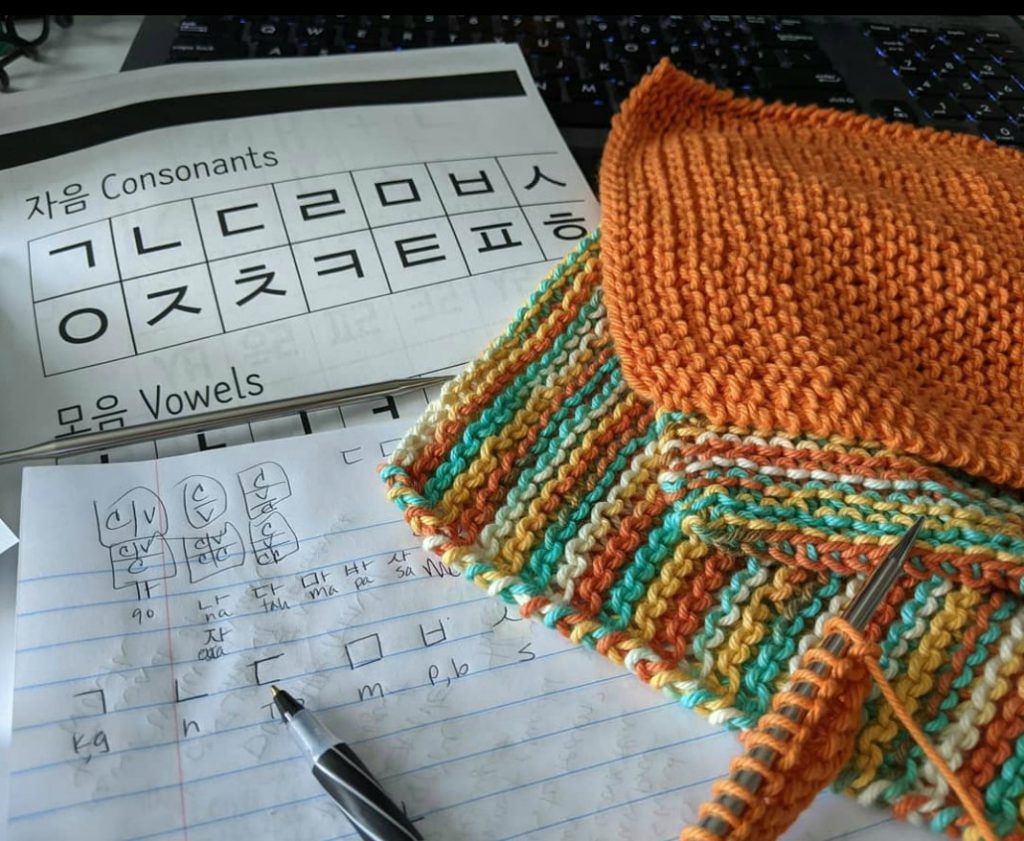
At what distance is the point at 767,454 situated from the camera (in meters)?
0.39

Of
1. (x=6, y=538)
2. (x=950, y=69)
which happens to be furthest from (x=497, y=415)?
(x=950, y=69)

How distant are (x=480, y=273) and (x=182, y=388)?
183 mm

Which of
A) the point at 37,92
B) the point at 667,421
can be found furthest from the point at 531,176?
the point at 37,92

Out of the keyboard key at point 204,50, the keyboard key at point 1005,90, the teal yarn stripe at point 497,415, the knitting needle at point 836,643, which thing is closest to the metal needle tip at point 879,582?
the knitting needle at point 836,643

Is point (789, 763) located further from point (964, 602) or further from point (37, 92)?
point (37, 92)

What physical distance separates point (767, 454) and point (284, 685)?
0.77ft

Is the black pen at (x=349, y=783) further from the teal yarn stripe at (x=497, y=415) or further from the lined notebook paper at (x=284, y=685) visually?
the teal yarn stripe at (x=497, y=415)

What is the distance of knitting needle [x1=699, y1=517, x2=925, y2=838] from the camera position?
288 mm

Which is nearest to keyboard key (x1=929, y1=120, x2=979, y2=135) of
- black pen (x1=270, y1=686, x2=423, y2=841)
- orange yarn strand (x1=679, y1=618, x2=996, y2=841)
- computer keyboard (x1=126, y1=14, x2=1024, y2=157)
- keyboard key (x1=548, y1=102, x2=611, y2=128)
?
computer keyboard (x1=126, y1=14, x2=1024, y2=157)

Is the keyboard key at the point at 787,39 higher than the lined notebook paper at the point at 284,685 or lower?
higher

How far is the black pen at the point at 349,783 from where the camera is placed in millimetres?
300

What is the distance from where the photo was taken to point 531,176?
57cm

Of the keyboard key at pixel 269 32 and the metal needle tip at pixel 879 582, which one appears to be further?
the keyboard key at pixel 269 32

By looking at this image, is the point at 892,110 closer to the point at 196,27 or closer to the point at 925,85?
the point at 925,85
